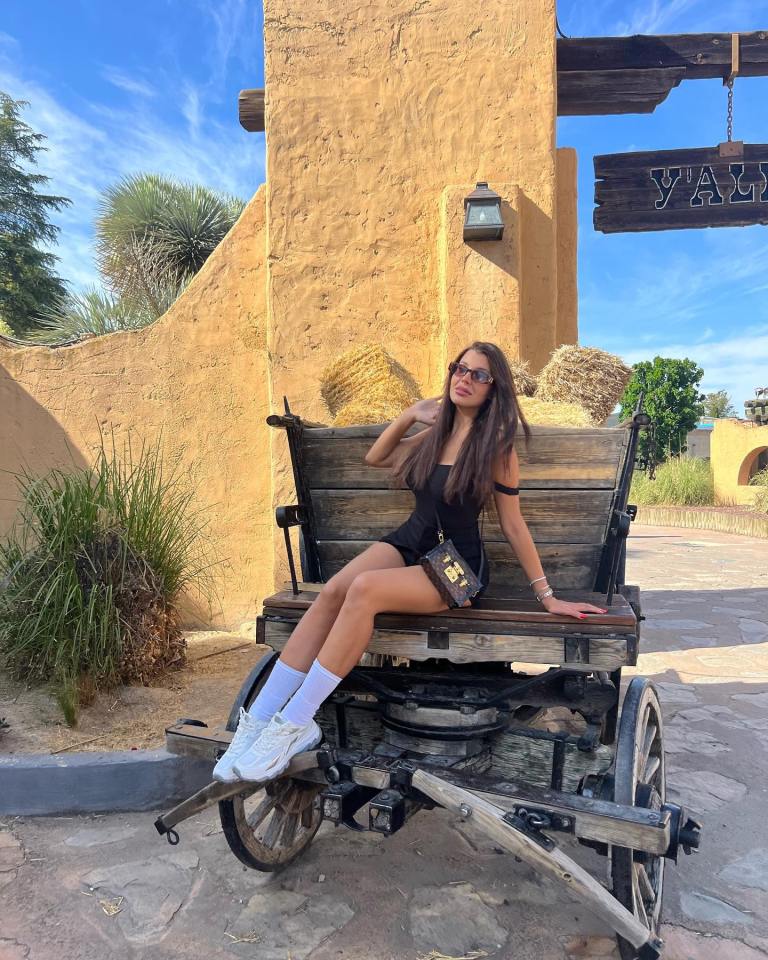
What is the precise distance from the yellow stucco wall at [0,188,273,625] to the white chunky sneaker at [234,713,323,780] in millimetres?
3736

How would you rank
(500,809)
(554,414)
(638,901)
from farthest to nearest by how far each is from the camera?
1. (554,414)
2. (638,901)
3. (500,809)

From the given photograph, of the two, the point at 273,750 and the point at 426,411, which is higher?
the point at 426,411

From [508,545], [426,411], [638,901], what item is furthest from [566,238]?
[638,901]

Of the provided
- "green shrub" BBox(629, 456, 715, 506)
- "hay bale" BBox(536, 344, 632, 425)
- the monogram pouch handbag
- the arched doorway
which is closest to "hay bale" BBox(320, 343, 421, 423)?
"hay bale" BBox(536, 344, 632, 425)

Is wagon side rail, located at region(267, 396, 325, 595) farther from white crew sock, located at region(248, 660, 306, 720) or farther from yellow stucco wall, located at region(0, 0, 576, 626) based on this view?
yellow stucco wall, located at region(0, 0, 576, 626)

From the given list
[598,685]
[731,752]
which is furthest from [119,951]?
[731,752]

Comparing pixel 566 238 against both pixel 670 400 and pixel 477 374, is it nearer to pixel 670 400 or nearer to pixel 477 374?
pixel 477 374

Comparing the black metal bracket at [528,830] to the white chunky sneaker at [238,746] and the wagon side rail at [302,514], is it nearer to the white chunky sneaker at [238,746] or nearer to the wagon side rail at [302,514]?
the white chunky sneaker at [238,746]

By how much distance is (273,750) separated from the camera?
212 cm

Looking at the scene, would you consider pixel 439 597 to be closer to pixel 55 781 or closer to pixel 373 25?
pixel 55 781

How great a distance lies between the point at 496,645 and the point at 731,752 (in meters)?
2.24

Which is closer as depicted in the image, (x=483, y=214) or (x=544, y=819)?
(x=544, y=819)

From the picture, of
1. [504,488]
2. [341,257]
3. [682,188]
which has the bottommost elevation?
[504,488]

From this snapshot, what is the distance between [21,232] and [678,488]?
2414 centimetres
